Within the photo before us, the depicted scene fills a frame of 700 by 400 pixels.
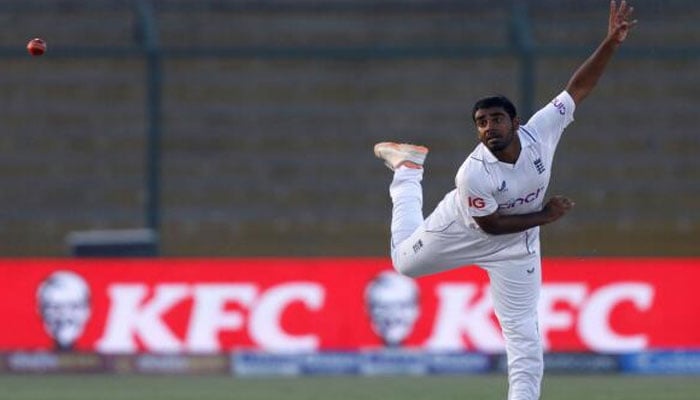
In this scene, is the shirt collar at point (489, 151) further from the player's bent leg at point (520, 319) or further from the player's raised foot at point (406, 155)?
the player's raised foot at point (406, 155)

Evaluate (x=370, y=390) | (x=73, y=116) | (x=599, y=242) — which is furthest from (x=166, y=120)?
(x=370, y=390)

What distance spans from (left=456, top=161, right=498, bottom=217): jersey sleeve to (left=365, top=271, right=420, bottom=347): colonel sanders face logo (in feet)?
17.4

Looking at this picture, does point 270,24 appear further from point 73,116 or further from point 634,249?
point 634,249

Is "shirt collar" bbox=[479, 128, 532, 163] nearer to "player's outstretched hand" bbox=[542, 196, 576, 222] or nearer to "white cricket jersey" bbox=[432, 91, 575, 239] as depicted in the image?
"white cricket jersey" bbox=[432, 91, 575, 239]

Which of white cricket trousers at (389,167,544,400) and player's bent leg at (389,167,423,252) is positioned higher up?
player's bent leg at (389,167,423,252)

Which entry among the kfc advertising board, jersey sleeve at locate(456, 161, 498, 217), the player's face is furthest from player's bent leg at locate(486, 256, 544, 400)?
the kfc advertising board

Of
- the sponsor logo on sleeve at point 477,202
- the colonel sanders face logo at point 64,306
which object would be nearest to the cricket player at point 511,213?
the sponsor logo on sleeve at point 477,202

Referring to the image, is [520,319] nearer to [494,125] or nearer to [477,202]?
[477,202]

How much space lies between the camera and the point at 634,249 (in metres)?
17.8

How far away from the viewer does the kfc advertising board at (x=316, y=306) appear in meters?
13.8

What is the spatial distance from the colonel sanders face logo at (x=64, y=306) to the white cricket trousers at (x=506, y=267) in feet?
17.3

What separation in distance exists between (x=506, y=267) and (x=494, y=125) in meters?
0.88

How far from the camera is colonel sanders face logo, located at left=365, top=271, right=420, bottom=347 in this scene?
546 inches

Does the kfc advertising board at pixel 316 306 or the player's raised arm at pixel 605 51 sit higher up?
the player's raised arm at pixel 605 51
